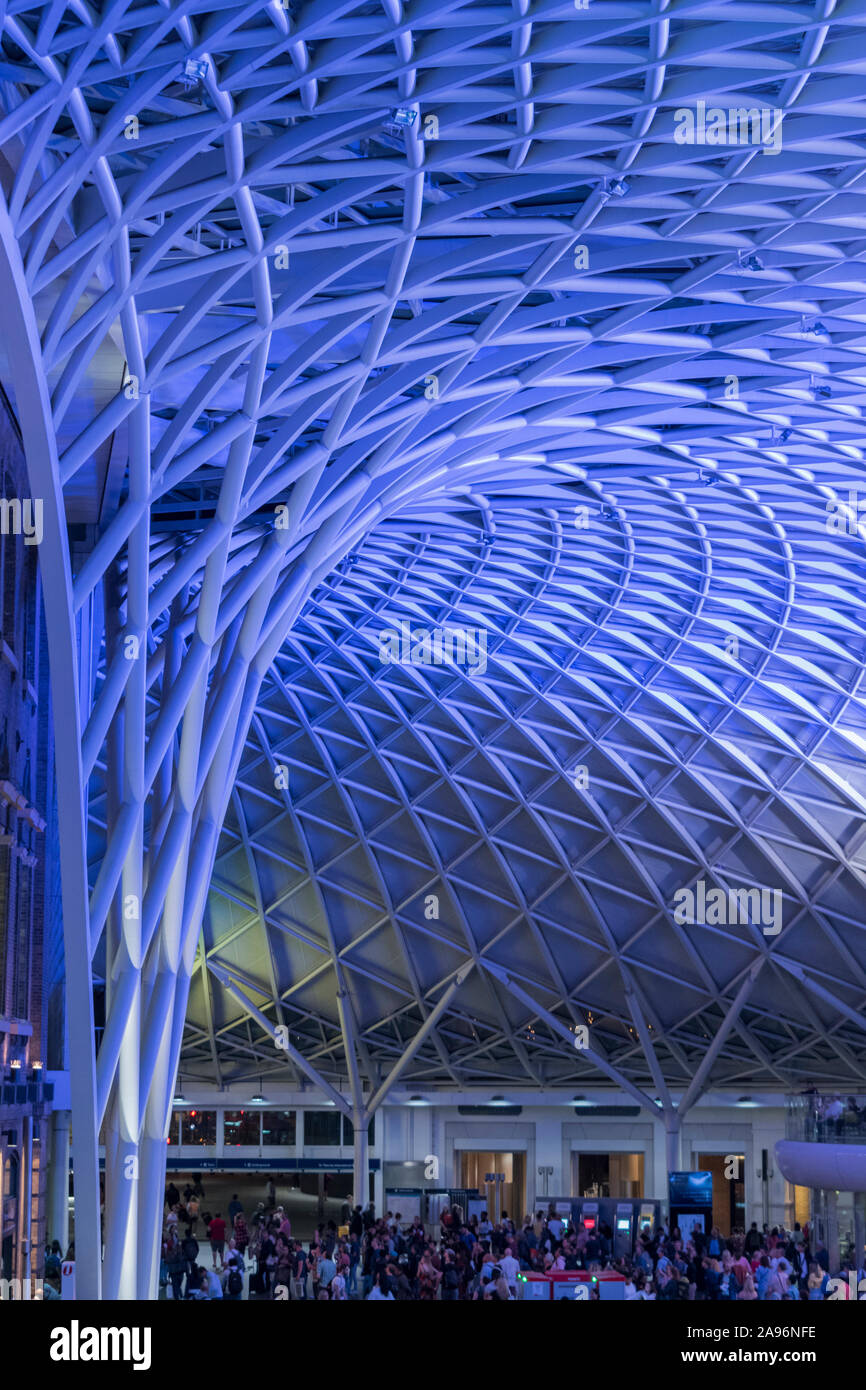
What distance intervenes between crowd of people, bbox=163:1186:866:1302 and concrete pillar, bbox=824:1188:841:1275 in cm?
40

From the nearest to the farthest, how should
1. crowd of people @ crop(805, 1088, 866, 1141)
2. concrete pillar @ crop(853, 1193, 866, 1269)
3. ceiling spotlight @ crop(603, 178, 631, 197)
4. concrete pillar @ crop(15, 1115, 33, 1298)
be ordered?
ceiling spotlight @ crop(603, 178, 631, 197) < concrete pillar @ crop(15, 1115, 33, 1298) < concrete pillar @ crop(853, 1193, 866, 1269) < crowd of people @ crop(805, 1088, 866, 1141)

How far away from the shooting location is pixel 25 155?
46.5 feet

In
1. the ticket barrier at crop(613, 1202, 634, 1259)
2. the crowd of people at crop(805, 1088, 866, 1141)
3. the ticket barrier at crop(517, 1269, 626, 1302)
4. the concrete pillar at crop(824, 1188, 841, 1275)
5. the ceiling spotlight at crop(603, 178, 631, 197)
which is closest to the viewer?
the ceiling spotlight at crop(603, 178, 631, 197)

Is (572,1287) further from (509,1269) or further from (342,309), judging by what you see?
(342,309)

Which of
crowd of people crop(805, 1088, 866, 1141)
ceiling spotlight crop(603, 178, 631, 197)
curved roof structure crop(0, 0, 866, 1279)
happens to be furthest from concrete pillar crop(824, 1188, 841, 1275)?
ceiling spotlight crop(603, 178, 631, 197)

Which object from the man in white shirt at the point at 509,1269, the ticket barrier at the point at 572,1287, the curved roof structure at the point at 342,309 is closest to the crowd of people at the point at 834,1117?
the ticket barrier at the point at 572,1287

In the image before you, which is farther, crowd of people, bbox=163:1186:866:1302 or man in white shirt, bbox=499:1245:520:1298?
crowd of people, bbox=163:1186:866:1302

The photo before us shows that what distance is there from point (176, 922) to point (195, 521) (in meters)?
9.47

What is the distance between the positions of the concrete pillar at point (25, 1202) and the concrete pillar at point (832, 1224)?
2169 cm

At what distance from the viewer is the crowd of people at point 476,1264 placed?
2691cm

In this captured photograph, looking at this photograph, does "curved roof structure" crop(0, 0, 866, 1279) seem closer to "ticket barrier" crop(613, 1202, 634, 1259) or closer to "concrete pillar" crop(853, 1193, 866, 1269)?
"concrete pillar" crop(853, 1193, 866, 1269)

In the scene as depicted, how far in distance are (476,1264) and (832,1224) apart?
13.6 m

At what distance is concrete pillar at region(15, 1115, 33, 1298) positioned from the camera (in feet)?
76.5

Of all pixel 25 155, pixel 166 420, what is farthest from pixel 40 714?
pixel 25 155
